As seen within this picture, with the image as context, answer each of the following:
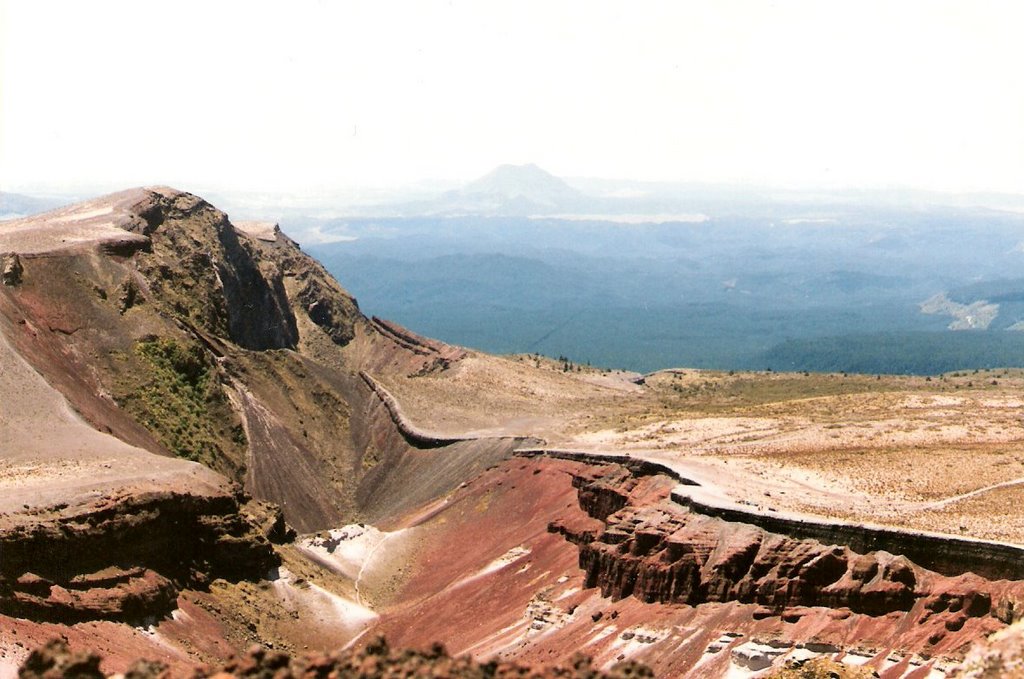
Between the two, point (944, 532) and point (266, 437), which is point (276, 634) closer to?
point (944, 532)

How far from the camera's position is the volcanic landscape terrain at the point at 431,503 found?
115 feet

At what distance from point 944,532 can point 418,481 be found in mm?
52533

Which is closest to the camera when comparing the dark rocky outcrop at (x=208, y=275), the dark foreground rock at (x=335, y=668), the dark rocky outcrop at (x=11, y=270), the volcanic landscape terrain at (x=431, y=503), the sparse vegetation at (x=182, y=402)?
the dark foreground rock at (x=335, y=668)

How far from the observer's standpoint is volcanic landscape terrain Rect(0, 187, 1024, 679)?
35.2m

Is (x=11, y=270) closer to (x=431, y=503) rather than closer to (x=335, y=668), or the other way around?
(x=431, y=503)

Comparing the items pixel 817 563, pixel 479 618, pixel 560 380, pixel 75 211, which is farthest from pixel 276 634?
pixel 560 380

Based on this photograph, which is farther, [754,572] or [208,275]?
[208,275]

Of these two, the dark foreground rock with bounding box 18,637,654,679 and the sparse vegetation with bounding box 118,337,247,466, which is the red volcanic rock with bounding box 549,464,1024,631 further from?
the sparse vegetation with bounding box 118,337,247,466

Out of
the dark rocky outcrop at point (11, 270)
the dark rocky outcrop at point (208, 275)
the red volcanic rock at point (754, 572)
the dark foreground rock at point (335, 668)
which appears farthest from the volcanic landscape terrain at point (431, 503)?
the dark foreground rock at point (335, 668)

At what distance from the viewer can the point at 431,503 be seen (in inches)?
2965

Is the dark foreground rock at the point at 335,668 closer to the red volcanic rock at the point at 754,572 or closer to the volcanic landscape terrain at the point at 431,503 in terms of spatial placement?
the volcanic landscape terrain at the point at 431,503

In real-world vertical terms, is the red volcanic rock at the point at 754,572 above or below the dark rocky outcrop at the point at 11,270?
below

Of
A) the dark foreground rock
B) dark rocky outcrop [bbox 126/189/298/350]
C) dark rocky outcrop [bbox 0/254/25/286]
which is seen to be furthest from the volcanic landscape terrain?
the dark foreground rock

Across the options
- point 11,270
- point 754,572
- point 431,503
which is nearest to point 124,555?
point 754,572
